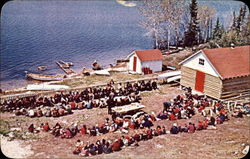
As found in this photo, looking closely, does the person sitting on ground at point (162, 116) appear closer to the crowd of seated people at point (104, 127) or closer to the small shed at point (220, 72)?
the crowd of seated people at point (104, 127)

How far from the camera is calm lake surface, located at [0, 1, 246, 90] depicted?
89.4 feet

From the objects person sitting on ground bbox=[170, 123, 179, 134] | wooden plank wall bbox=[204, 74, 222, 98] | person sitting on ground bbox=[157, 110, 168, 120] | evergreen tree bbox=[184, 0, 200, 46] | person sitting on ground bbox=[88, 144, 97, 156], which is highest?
evergreen tree bbox=[184, 0, 200, 46]

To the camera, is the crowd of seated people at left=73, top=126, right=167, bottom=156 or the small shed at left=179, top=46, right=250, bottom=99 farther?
the small shed at left=179, top=46, right=250, bottom=99

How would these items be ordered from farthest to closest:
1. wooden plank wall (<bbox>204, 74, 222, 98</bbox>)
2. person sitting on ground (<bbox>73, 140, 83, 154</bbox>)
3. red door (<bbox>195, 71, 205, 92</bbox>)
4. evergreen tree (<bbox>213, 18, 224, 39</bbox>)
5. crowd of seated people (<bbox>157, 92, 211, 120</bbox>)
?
evergreen tree (<bbox>213, 18, 224, 39</bbox>)
red door (<bbox>195, 71, 205, 92</bbox>)
wooden plank wall (<bbox>204, 74, 222, 98</bbox>)
crowd of seated people (<bbox>157, 92, 211, 120</bbox>)
person sitting on ground (<bbox>73, 140, 83, 154</bbox>)

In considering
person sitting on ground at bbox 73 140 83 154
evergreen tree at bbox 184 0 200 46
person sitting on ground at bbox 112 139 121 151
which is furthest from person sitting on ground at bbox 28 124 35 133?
evergreen tree at bbox 184 0 200 46

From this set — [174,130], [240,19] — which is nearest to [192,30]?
[240,19]

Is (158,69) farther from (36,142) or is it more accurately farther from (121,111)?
(36,142)

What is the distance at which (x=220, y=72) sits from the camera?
1816 centimetres

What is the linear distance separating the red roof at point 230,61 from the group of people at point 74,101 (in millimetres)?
4380

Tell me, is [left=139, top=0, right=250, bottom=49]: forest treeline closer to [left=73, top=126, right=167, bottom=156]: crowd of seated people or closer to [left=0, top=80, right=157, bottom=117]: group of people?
[left=0, top=80, right=157, bottom=117]: group of people

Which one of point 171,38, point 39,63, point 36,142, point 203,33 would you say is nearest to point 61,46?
point 39,63

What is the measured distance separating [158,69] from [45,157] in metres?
14.8

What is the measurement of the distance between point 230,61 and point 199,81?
215cm

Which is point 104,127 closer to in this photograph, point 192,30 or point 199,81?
point 199,81
